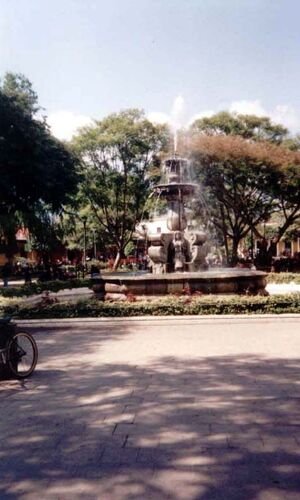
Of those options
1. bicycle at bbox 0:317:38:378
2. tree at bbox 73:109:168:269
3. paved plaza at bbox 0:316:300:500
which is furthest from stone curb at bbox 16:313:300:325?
tree at bbox 73:109:168:269

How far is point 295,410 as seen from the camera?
5.44 meters

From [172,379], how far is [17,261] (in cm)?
4262

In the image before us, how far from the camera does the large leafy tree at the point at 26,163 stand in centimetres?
2177

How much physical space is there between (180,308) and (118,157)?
23.5 meters

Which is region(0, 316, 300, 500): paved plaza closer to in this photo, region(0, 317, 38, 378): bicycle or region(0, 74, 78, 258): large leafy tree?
region(0, 317, 38, 378): bicycle

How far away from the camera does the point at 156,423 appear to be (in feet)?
16.9

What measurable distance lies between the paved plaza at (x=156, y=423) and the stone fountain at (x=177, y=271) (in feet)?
15.3

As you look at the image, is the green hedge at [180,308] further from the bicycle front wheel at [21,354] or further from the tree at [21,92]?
the tree at [21,92]

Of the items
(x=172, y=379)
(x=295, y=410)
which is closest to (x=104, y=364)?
(x=172, y=379)

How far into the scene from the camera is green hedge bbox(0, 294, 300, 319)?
12234mm

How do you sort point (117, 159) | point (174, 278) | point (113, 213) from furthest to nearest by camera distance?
point (113, 213) < point (117, 159) < point (174, 278)

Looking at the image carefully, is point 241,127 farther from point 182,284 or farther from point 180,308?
→ point 180,308

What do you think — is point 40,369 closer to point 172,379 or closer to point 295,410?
point 172,379

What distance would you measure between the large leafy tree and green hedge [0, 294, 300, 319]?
35.5 feet
